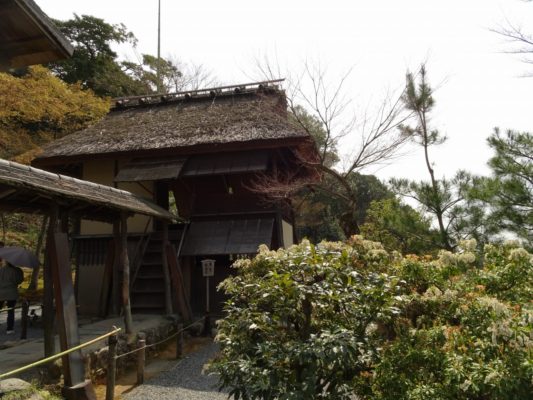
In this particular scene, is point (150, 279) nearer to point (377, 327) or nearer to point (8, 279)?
point (8, 279)

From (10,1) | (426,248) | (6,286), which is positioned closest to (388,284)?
(10,1)

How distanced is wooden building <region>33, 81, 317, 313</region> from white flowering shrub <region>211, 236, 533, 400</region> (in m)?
5.94

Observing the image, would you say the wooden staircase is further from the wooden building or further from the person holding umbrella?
the person holding umbrella

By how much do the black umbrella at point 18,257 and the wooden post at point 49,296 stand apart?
3576mm

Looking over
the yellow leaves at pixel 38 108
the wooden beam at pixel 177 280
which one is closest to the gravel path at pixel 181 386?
the wooden beam at pixel 177 280

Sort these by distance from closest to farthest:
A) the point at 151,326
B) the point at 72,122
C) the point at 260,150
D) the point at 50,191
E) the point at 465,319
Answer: the point at 465,319 → the point at 50,191 → the point at 151,326 → the point at 260,150 → the point at 72,122

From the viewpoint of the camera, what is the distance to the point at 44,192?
504 centimetres

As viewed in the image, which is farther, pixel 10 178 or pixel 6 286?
pixel 6 286

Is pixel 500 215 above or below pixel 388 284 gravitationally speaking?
above

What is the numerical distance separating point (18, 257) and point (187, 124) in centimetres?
579

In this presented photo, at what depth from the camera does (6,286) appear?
8.18 meters

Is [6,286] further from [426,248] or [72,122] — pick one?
[72,122]

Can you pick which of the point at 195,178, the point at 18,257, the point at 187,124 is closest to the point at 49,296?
the point at 18,257

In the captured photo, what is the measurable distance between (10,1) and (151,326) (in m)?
6.26
